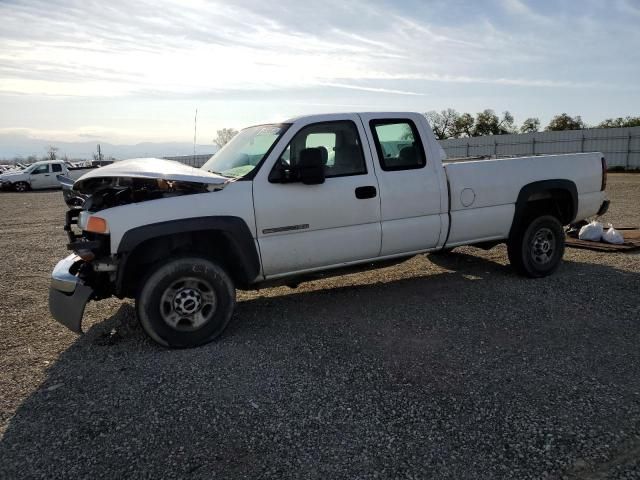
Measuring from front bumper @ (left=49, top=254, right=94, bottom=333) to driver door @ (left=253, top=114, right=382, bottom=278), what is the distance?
1.59m

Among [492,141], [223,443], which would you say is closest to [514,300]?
[223,443]

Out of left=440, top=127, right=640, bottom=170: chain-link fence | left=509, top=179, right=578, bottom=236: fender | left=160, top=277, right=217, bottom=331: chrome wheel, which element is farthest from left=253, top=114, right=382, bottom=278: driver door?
left=440, top=127, right=640, bottom=170: chain-link fence

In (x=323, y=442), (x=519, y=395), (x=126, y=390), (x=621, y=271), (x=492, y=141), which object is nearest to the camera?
(x=323, y=442)

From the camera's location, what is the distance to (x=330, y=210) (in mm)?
4887

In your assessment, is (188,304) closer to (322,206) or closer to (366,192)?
(322,206)

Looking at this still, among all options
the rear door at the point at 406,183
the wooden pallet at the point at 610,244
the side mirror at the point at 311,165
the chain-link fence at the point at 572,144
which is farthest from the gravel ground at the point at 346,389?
the chain-link fence at the point at 572,144

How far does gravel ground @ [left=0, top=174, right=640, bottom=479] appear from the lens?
2.87 metres

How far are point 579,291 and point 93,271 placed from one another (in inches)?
205

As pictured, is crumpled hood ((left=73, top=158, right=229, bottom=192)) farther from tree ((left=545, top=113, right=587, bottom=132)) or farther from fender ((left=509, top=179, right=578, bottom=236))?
tree ((left=545, top=113, right=587, bottom=132))

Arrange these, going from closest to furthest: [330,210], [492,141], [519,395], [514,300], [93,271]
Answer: [519,395] < [93,271] < [330,210] < [514,300] < [492,141]

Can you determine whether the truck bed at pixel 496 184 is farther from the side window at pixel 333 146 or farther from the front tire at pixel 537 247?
the side window at pixel 333 146

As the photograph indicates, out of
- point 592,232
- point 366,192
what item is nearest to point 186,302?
point 366,192

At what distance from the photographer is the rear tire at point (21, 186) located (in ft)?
91.8

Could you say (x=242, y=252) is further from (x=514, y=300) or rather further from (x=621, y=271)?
(x=621, y=271)
